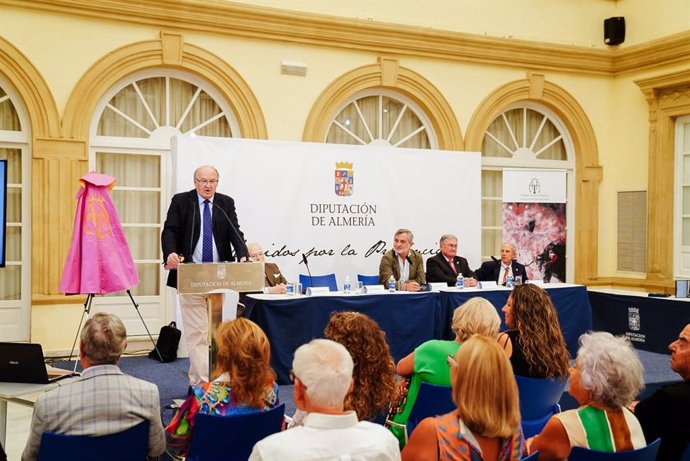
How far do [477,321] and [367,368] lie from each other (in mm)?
769

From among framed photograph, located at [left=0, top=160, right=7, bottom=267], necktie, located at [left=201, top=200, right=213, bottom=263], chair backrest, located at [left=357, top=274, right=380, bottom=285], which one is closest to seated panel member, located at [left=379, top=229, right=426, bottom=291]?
chair backrest, located at [left=357, top=274, right=380, bottom=285]

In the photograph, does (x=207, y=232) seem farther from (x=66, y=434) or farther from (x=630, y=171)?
(x=630, y=171)

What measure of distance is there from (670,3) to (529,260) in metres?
3.62

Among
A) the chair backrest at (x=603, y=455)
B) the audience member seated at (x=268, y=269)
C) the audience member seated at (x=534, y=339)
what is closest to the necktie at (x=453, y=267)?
the audience member seated at (x=268, y=269)

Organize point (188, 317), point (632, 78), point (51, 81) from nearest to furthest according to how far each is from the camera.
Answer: point (188, 317), point (51, 81), point (632, 78)

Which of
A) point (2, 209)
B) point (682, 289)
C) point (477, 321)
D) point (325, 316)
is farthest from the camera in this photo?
point (682, 289)

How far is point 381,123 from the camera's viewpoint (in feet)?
29.7

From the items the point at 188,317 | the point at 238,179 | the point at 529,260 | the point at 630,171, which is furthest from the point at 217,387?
the point at 630,171

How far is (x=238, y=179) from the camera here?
24.9 ft

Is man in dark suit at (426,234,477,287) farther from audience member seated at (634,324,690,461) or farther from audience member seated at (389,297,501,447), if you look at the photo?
audience member seated at (634,324,690,461)

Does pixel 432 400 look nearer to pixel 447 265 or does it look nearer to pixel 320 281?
pixel 320 281

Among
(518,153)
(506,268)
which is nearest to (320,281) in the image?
(506,268)

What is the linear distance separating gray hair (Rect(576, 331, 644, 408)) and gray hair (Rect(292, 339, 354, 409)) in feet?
2.75

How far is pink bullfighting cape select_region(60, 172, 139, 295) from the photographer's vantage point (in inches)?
238
